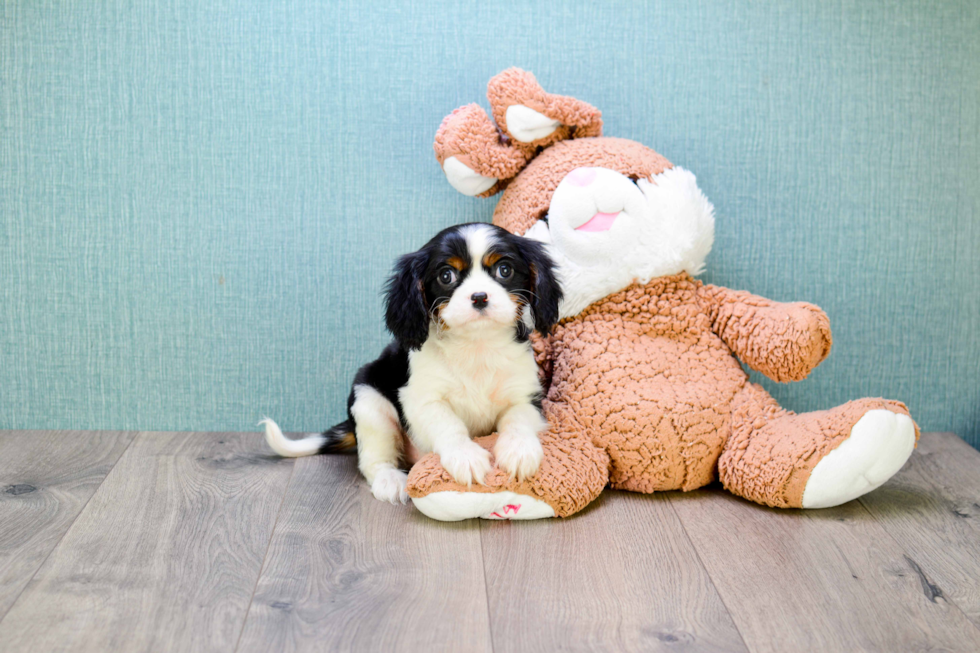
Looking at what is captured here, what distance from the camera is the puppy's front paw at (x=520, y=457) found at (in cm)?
159

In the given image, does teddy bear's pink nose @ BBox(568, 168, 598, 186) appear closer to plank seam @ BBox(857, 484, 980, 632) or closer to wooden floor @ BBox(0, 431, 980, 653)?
wooden floor @ BBox(0, 431, 980, 653)

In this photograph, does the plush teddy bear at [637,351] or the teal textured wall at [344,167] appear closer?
the plush teddy bear at [637,351]

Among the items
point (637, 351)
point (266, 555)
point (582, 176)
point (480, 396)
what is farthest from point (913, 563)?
point (266, 555)

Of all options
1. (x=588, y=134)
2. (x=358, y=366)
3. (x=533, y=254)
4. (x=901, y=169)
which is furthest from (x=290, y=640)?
(x=901, y=169)

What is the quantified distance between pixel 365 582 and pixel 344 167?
45.8 inches

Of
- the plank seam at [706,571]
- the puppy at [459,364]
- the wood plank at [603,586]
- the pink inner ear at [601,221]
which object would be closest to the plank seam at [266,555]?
the puppy at [459,364]

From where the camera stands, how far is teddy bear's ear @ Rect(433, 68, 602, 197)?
186 cm

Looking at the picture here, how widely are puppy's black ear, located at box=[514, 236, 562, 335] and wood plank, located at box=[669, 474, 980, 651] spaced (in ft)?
1.64

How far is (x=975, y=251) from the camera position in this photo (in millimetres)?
2219

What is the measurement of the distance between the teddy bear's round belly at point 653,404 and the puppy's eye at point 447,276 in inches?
15.7

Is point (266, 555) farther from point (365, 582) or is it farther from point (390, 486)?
point (390, 486)

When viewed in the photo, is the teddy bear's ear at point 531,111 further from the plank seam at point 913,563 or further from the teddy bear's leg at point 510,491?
the plank seam at point 913,563

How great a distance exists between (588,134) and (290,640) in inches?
52.6

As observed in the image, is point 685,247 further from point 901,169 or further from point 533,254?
point 901,169
